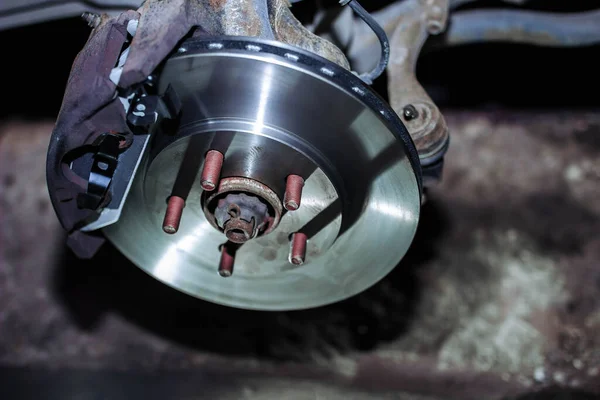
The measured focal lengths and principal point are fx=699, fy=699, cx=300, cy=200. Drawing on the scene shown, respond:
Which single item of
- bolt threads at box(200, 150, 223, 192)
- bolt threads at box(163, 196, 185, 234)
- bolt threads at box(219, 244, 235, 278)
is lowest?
bolt threads at box(219, 244, 235, 278)

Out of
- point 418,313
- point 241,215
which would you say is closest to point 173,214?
point 241,215

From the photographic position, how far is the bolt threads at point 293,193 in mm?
670

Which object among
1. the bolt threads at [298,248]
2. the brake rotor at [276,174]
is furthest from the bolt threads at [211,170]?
the bolt threads at [298,248]

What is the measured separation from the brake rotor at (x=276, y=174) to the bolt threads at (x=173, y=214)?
12mm

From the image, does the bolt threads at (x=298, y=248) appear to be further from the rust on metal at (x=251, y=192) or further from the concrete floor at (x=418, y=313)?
the concrete floor at (x=418, y=313)

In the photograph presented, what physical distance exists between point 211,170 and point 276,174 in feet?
0.22

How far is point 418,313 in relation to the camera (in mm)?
1196

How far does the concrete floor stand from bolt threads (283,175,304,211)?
1.75 feet

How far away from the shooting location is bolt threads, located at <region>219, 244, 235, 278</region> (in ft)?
2.54

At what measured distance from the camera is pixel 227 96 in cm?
65

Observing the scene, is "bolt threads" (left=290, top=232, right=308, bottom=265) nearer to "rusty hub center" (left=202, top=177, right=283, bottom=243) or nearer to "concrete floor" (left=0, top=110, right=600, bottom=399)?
"rusty hub center" (left=202, top=177, right=283, bottom=243)

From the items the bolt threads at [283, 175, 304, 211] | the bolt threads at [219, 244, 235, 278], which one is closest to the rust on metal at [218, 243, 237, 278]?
the bolt threads at [219, 244, 235, 278]

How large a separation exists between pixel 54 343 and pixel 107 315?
0.34 ft

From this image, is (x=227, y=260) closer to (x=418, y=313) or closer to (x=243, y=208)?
(x=243, y=208)
